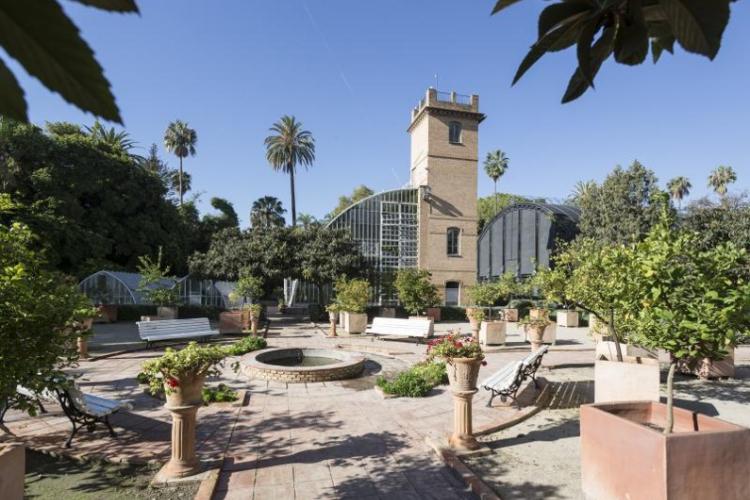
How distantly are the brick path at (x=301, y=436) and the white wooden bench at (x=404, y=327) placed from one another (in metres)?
5.14

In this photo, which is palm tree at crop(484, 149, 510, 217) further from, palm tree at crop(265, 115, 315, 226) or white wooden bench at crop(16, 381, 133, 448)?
white wooden bench at crop(16, 381, 133, 448)

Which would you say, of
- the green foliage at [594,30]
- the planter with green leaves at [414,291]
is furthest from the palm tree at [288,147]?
the green foliage at [594,30]

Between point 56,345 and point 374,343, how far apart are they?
38.1ft

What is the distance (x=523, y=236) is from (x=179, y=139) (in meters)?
35.7

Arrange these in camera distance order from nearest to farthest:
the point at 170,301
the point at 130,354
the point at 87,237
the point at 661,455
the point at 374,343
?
the point at 661,455
the point at 130,354
the point at 374,343
the point at 170,301
the point at 87,237

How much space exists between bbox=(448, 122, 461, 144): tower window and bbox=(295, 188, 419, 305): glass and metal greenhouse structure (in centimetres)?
420

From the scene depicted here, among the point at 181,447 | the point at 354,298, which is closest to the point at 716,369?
the point at 181,447

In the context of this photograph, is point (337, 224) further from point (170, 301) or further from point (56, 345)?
point (56, 345)

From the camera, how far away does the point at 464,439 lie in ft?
18.4

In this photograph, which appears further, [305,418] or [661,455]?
[305,418]

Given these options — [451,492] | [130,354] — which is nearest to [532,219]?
[130,354]

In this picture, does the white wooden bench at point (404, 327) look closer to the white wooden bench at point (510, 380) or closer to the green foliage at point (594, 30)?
the white wooden bench at point (510, 380)

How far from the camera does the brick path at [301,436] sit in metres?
4.77

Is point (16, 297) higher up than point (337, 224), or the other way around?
point (337, 224)
